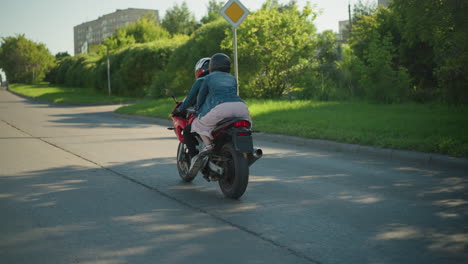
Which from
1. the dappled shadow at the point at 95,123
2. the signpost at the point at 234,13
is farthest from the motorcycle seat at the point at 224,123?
the dappled shadow at the point at 95,123

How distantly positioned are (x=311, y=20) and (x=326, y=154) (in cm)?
1307

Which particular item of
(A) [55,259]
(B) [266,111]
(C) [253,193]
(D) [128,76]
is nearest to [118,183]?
(C) [253,193]

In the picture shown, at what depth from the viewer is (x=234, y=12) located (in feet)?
41.4

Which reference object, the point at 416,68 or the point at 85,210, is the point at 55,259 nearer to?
the point at 85,210

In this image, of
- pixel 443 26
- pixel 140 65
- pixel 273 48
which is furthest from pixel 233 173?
pixel 140 65

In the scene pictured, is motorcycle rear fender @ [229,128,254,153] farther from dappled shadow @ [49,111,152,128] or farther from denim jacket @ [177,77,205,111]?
dappled shadow @ [49,111,152,128]

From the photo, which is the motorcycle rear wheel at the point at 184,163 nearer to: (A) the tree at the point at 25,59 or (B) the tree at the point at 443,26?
(B) the tree at the point at 443,26

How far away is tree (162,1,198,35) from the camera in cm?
9250

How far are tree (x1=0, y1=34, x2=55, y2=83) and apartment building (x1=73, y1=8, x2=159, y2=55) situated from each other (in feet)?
212

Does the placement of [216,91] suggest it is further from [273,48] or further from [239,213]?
[273,48]

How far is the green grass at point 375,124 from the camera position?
845cm

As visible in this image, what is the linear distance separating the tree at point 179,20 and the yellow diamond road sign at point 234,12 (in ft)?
267

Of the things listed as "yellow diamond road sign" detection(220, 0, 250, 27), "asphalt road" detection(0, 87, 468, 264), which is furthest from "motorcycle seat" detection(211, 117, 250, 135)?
"yellow diamond road sign" detection(220, 0, 250, 27)

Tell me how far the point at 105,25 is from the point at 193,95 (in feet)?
575
